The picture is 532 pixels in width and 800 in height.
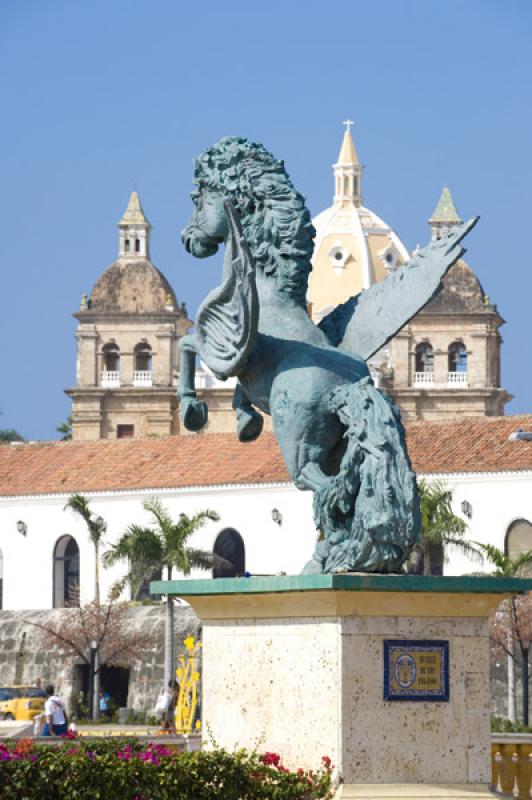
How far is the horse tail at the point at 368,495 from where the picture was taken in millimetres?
9859

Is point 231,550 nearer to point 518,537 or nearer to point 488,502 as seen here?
point 488,502

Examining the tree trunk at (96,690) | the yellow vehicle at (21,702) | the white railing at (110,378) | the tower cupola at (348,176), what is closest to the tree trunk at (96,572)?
the tree trunk at (96,690)

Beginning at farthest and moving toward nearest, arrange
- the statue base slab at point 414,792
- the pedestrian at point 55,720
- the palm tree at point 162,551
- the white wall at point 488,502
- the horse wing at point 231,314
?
the palm tree at point 162,551 < the white wall at point 488,502 < the pedestrian at point 55,720 < the horse wing at point 231,314 < the statue base slab at point 414,792

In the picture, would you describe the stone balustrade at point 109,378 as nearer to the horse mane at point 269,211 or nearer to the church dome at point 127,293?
the church dome at point 127,293

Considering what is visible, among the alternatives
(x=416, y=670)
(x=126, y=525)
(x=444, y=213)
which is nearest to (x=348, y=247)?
(x=444, y=213)

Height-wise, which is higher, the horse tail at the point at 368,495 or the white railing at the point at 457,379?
the white railing at the point at 457,379

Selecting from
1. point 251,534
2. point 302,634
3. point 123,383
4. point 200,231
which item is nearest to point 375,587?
point 302,634

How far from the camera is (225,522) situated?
45938 mm

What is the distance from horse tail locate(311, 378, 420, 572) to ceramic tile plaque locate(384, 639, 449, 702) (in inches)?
14.2

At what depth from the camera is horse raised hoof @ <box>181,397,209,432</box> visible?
36.5 feet

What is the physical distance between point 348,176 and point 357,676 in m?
91.7

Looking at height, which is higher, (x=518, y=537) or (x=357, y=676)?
(x=518, y=537)

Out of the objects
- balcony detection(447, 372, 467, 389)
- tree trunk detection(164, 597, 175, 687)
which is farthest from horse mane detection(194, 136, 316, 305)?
balcony detection(447, 372, 467, 389)

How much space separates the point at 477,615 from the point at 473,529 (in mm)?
32260
